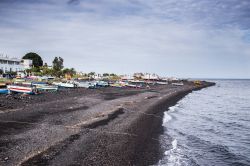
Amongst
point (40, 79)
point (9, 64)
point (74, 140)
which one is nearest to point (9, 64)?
point (9, 64)

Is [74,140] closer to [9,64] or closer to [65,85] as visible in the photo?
[65,85]

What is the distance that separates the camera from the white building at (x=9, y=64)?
348 ft

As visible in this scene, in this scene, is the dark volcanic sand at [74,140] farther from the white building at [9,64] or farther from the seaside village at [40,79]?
the white building at [9,64]

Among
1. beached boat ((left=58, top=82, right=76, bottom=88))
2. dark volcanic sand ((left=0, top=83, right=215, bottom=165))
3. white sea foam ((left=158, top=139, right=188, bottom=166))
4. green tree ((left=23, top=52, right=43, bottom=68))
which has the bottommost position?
white sea foam ((left=158, top=139, right=188, bottom=166))

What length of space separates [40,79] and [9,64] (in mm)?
39450

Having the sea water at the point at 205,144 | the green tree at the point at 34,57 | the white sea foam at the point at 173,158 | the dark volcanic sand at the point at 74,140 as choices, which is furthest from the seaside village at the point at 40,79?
the white sea foam at the point at 173,158

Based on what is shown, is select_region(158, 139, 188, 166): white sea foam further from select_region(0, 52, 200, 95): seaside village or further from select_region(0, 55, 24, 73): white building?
select_region(0, 55, 24, 73): white building

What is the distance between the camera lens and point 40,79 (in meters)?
80.6

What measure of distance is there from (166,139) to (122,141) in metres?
4.13

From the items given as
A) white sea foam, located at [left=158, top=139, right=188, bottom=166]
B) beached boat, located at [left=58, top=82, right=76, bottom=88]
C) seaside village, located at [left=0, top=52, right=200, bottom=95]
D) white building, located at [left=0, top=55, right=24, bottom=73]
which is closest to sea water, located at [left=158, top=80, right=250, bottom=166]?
white sea foam, located at [left=158, top=139, right=188, bottom=166]

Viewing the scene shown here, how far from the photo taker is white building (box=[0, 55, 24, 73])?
4175 inches

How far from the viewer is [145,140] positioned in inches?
736

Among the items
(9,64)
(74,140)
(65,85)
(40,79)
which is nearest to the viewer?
(74,140)

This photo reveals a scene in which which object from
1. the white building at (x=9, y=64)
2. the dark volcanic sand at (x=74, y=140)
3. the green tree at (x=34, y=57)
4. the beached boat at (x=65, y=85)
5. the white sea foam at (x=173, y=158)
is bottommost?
the white sea foam at (x=173, y=158)
